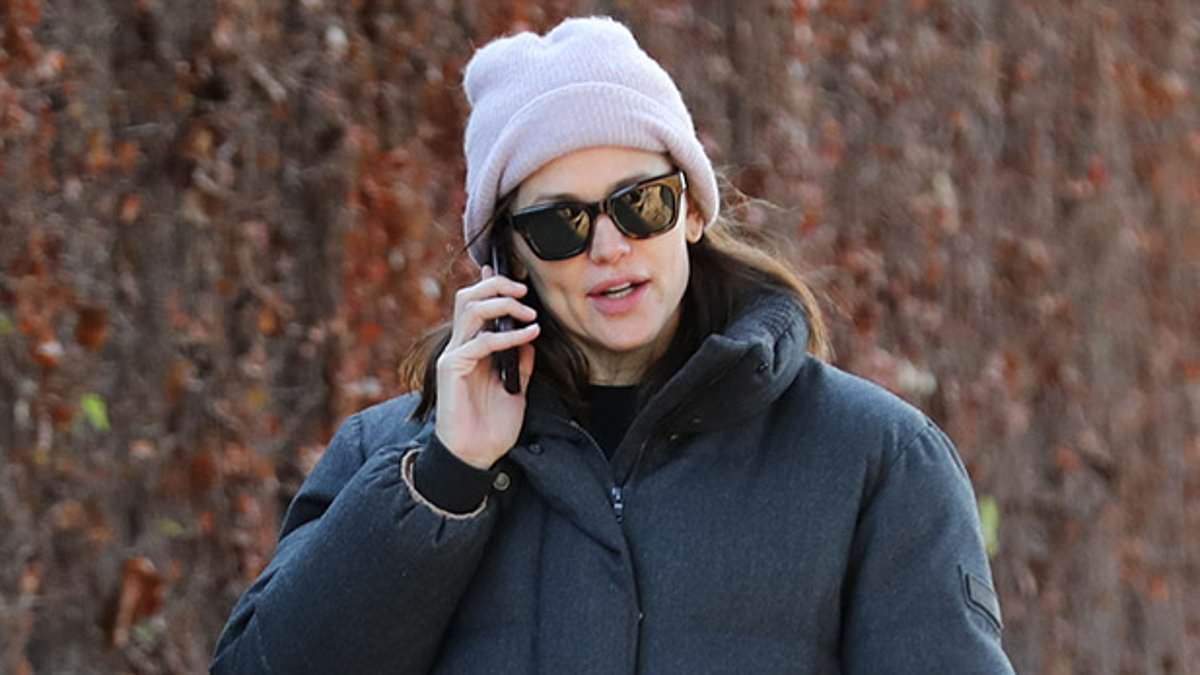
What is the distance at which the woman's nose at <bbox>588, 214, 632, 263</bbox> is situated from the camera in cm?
283

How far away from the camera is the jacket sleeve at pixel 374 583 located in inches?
109

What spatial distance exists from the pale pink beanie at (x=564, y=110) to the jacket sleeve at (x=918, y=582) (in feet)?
1.63

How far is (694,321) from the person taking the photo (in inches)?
118

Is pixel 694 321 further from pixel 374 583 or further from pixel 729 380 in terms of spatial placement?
pixel 374 583

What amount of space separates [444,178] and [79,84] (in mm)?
983

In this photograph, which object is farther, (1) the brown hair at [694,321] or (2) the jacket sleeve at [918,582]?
(1) the brown hair at [694,321]

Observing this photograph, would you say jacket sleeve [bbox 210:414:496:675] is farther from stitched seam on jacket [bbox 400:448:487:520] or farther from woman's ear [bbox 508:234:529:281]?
woman's ear [bbox 508:234:529:281]

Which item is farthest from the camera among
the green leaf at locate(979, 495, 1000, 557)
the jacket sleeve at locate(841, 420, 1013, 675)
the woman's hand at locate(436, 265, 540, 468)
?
the green leaf at locate(979, 495, 1000, 557)

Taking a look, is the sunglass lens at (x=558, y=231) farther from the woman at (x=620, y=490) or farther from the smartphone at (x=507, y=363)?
the smartphone at (x=507, y=363)

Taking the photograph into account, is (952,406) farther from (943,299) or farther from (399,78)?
(399,78)

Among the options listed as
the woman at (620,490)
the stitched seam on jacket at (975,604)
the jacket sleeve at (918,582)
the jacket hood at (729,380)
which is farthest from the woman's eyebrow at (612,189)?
the stitched seam on jacket at (975,604)

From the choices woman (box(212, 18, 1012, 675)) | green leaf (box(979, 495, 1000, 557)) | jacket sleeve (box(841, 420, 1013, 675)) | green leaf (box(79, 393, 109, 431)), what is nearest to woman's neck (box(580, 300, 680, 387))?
woman (box(212, 18, 1012, 675))

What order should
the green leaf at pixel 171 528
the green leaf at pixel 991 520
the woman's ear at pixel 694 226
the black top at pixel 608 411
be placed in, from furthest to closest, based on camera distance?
the green leaf at pixel 991 520, the green leaf at pixel 171 528, the woman's ear at pixel 694 226, the black top at pixel 608 411

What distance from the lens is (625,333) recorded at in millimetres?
2852
